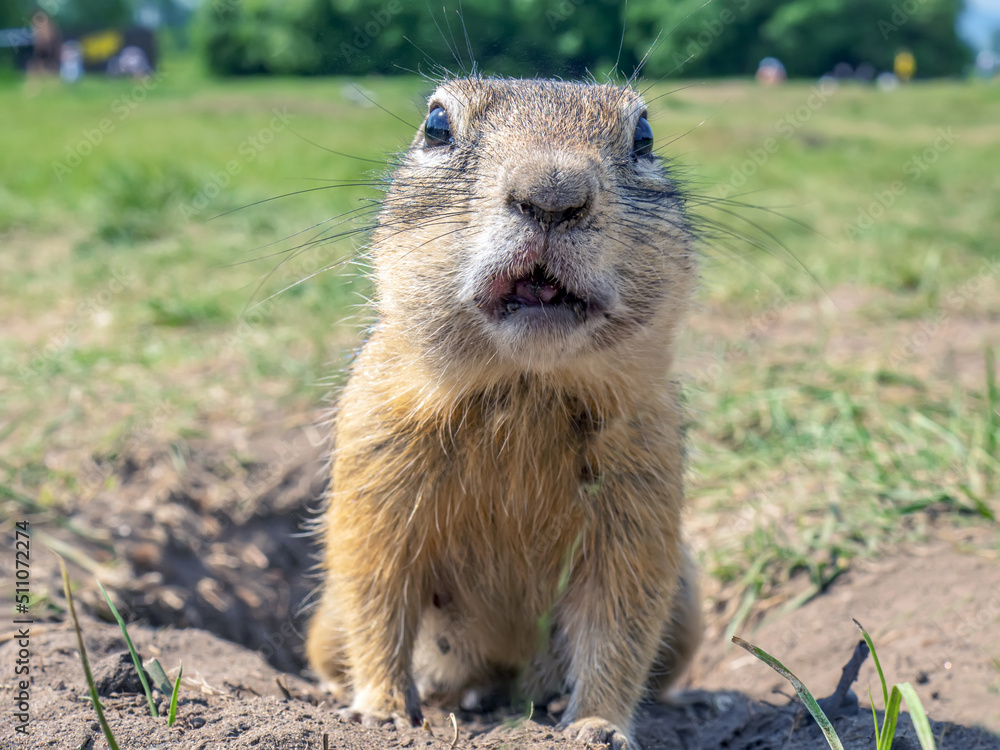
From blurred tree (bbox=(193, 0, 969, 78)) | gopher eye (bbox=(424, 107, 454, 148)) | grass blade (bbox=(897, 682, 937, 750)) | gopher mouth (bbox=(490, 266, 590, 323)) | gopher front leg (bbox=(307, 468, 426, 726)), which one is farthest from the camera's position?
blurred tree (bbox=(193, 0, 969, 78))

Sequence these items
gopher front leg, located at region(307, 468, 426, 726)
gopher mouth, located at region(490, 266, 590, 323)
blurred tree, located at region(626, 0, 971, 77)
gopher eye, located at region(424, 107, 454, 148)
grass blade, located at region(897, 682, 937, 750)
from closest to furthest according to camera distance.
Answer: grass blade, located at region(897, 682, 937, 750) → gopher mouth, located at region(490, 266, 590, 323) → gopher eye, located at region(424, 107, 454, 148) → gopher front leg, located at region(307, 468, 426, 726) → blurred tree, located at region(626, 0, 971, 77)

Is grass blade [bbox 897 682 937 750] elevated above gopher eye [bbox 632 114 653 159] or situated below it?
below

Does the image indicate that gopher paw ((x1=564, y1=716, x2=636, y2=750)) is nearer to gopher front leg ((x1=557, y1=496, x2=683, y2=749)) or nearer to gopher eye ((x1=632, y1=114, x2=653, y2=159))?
gopher front leg ((x1=557, y1=496, x2=683, y2=749))

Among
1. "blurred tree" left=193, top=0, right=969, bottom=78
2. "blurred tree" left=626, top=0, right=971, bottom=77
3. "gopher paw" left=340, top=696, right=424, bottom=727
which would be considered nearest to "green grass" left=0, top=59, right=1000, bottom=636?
"blurred tree" left=193, top=0, right=969, bottom=78

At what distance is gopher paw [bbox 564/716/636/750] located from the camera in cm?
252

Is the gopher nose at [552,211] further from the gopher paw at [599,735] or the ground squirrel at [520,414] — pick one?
the gopher paw at [599,735]

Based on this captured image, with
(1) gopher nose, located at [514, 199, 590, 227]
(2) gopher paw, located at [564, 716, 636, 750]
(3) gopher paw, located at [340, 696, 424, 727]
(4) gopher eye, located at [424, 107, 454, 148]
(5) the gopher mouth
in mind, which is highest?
(4) gopher eye, located at [424, 107, 454, 148]

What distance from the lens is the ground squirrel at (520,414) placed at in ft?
7.40

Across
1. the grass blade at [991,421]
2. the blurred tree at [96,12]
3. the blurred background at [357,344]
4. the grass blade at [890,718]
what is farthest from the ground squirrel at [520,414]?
the blurred tree at [96,12]

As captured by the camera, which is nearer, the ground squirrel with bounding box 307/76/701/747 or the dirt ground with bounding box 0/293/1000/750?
the ground squirrel with bounding box 307/76/701/747

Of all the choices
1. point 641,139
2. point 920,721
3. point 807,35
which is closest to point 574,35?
point 641,139

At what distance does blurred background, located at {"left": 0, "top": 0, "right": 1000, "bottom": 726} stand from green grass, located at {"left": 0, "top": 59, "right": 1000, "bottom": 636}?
2 cm

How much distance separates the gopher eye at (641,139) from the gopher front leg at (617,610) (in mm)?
1143

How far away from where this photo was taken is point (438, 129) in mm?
2846
